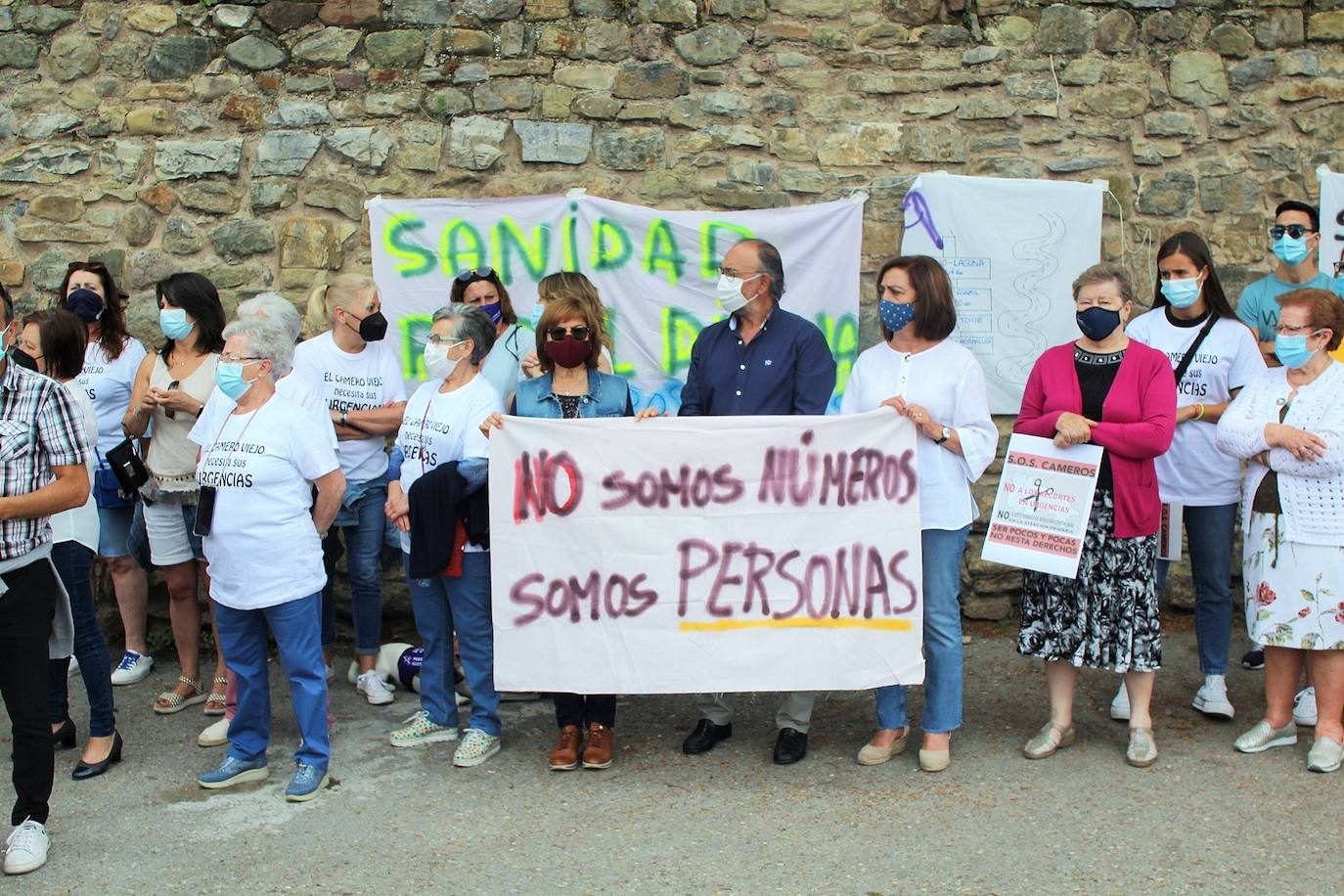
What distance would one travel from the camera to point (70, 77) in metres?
6.71

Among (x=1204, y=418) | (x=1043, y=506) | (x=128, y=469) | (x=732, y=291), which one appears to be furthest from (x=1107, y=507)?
(x=128, y=469)

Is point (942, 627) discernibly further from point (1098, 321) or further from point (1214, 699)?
point (1214, 699)

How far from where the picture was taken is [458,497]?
4926 mm

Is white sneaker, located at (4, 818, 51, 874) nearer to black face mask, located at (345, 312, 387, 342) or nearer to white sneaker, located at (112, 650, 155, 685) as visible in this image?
white sneaker, located at (112, 650, 155, 685)

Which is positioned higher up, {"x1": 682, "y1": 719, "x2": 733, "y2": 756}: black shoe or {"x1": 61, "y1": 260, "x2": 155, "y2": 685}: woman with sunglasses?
{"x1": 61, "y1": 260, "x2": 155, "y2": 685}: woman with sunglasses

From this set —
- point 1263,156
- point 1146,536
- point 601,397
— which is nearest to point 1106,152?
point 1263,156

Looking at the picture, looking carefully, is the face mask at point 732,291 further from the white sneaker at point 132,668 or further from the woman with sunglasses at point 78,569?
the white sneaker at point 132,668

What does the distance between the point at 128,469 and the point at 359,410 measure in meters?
0.96

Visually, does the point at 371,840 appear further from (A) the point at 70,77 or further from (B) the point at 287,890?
(A) the point at 70,77

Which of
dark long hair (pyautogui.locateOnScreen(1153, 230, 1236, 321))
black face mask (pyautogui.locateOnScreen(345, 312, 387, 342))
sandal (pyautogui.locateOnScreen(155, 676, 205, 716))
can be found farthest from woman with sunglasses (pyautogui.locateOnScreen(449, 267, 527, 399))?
dark long hair (pyautogui.locateOnScreen(1153, 230, 1236, 321))

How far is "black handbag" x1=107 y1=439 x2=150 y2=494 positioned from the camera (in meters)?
5.59

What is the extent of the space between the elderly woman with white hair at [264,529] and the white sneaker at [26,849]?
2.23ft

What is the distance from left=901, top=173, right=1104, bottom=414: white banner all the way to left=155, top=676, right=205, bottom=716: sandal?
3855 millimetres

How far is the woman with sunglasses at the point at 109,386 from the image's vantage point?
19.5 feet
